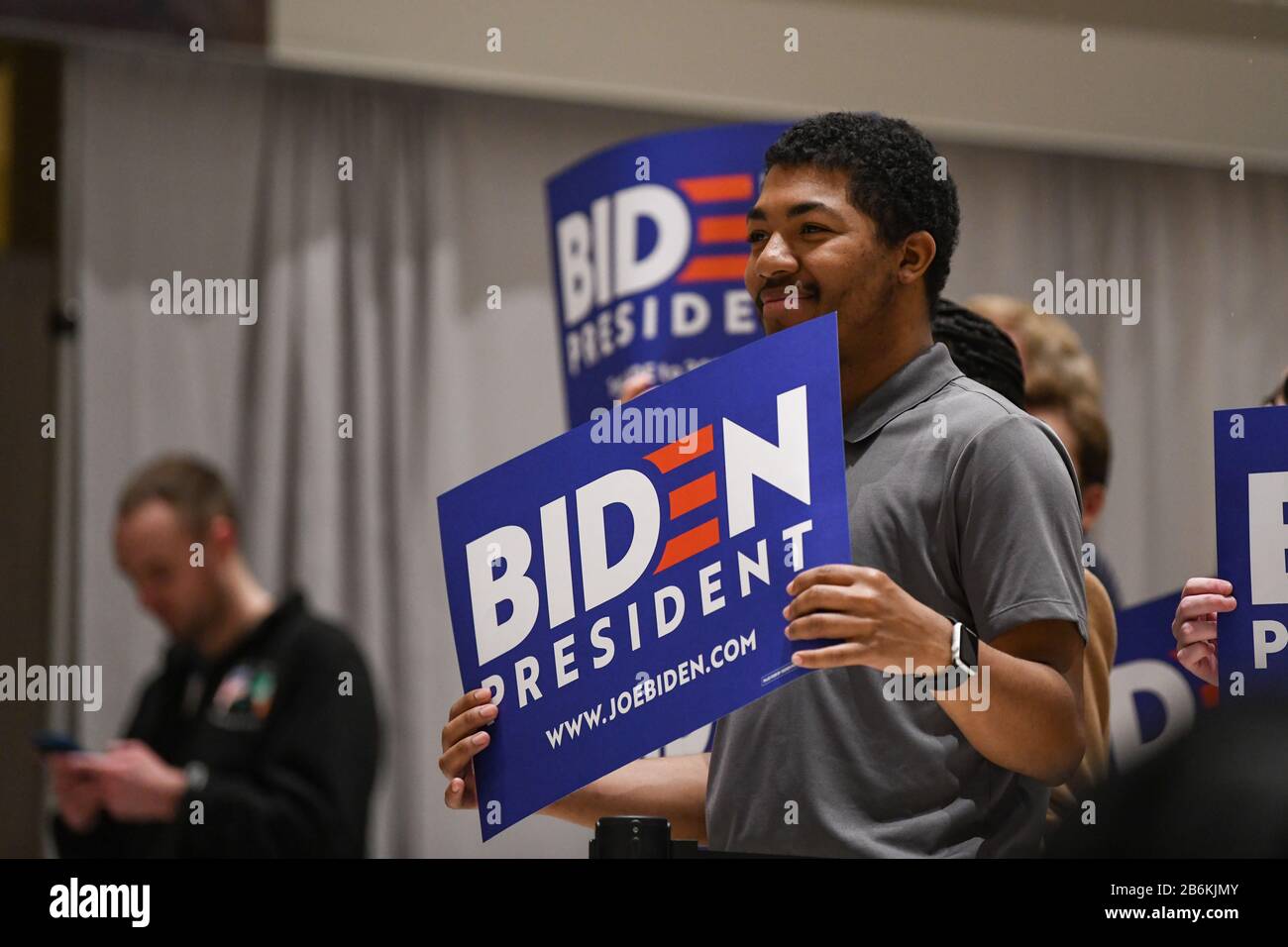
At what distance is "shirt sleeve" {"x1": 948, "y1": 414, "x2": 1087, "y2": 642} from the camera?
1.61 meters

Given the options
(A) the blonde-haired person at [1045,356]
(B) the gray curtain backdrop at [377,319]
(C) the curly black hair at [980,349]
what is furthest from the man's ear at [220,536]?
(C) the curly black hair at [980,349]

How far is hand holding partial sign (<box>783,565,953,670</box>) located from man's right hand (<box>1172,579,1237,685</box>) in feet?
1.35

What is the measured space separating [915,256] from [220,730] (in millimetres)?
1958

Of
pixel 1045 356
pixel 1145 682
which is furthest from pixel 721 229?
pixel 1145 682

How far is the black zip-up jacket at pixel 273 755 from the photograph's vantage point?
2.82 metres

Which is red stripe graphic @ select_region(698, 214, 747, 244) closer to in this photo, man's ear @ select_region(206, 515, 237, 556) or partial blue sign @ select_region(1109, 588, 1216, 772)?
partial blue sign @ select_region(1109, 588, 1216, 772)

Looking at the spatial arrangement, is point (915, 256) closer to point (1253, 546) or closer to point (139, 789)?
point (1253, 546)

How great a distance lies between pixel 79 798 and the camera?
3.14 m

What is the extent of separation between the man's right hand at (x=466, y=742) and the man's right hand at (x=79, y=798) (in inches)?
64.6

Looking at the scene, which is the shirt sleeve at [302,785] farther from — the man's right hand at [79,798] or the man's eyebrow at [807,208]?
the man's eyebrow at [807,208]

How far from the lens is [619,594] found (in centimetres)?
174

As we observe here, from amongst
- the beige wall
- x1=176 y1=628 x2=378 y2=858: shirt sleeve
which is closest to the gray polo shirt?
the beige wall

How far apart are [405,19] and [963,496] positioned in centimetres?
329
